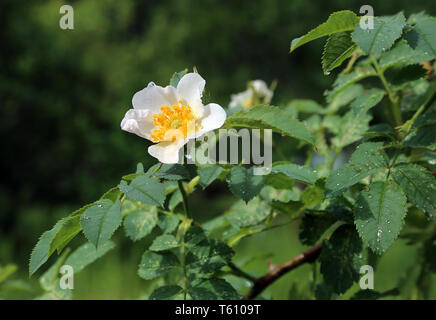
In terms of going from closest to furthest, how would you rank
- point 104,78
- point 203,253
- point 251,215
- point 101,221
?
point 101,221, point 203,253, point 251,215, point 104,78

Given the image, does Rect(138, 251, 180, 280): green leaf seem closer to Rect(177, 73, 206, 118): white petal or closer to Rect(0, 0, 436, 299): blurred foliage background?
Rect(177, 73, 206, 118): white petal

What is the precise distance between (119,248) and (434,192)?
2.64 m

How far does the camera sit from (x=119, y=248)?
9.57ft

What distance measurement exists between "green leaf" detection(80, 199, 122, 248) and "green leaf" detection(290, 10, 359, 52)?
24 centimetres

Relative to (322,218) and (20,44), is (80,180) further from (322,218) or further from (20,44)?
(322,218)

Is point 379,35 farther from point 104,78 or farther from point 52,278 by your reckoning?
point 104,78

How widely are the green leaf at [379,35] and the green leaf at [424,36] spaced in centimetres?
2

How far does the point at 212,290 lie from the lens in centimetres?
51

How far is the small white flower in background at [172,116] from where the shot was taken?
0.48 m

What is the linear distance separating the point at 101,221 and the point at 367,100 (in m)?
0.39

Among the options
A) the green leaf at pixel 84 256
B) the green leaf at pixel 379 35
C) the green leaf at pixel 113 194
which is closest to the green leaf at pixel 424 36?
the green leaf at pixel 379 35

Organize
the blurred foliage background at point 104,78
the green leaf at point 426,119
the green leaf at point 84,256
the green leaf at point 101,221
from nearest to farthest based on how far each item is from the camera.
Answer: the green leaf at point 101,221 < the green leaf at point 426,119 < the green leaf at point 84,256 < the blurred foliage background at point 104,78

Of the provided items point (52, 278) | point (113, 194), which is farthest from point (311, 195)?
point (52, 278)

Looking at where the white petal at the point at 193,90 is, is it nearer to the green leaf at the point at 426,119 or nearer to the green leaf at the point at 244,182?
the green leaf at the point at 244,182
